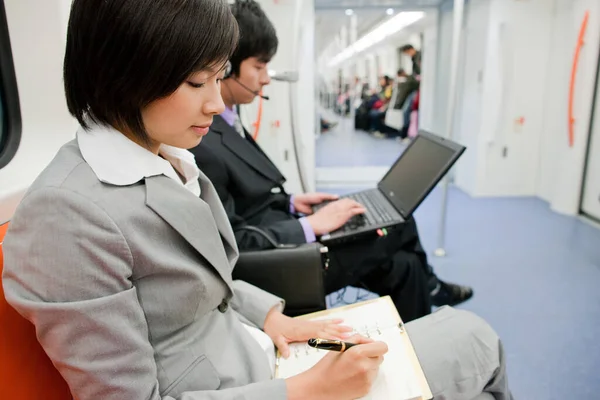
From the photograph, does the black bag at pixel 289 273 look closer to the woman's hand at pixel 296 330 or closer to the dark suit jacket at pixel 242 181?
the dark suit jacket at pixel 242 181

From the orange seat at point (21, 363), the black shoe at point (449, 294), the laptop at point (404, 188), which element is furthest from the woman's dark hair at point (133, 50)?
the black shoe at point (449, 294)

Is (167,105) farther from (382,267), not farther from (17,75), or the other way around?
(382,267)

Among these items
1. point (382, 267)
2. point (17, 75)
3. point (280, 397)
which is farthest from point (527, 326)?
point (17, 75)

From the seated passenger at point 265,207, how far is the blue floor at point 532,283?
559mm

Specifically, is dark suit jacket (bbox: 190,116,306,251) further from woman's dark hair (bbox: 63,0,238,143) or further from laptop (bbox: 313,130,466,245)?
woman's dark hair (bbox: 63,0,238,143)

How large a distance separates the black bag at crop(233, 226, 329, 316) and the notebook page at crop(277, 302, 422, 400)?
149 mm

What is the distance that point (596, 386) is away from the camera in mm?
1573

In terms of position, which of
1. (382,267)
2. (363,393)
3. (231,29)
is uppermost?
(231,29)

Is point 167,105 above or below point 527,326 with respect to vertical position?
above

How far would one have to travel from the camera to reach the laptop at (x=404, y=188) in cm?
134

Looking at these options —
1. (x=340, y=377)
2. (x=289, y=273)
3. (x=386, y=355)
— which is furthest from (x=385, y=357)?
(x=289, y=273)

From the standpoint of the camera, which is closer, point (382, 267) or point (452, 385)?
point (452, 385)

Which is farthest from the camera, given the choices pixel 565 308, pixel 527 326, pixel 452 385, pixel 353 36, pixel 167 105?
pixel 353 36

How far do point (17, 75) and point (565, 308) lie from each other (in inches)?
98.4
